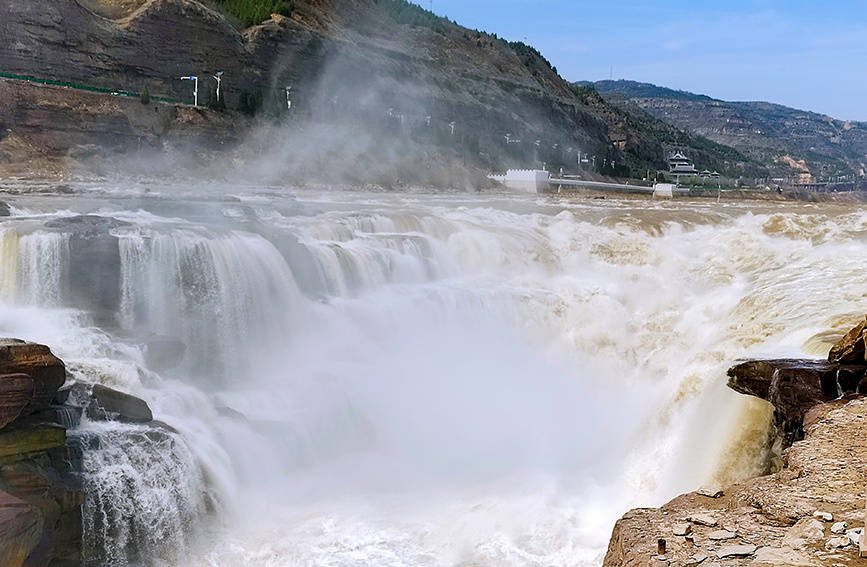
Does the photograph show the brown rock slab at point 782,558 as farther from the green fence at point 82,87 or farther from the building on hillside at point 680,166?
the building on hillside at point 680,166

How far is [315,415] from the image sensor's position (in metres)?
13.5

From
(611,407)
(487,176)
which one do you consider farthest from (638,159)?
(611,407)

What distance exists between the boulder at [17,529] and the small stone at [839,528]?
7.57 meters

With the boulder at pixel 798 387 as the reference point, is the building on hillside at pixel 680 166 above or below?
above

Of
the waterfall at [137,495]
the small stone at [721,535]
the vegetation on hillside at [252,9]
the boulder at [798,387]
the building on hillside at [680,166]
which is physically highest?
the vegetation on hillside at [252,9]

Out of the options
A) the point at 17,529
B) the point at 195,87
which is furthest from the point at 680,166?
the point at 17,529

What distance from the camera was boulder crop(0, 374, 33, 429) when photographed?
28.6 ft

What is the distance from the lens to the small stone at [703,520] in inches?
254

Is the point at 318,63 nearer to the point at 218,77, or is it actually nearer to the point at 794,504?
the point at 218,77

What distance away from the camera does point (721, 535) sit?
6.17m

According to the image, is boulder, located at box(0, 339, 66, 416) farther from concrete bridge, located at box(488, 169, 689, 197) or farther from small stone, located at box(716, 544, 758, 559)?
concrete bridge, located at box(488, 169, 689, 197)

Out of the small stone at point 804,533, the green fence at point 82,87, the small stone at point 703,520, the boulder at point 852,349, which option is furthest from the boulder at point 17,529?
the green fence at point 82,87

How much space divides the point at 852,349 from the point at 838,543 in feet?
12.8

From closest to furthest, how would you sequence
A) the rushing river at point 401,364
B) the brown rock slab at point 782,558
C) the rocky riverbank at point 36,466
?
1. the brown rock slab at point 782,558
2. the rocky riverbank at point 36,466
3. the rushing river at point 401,364
